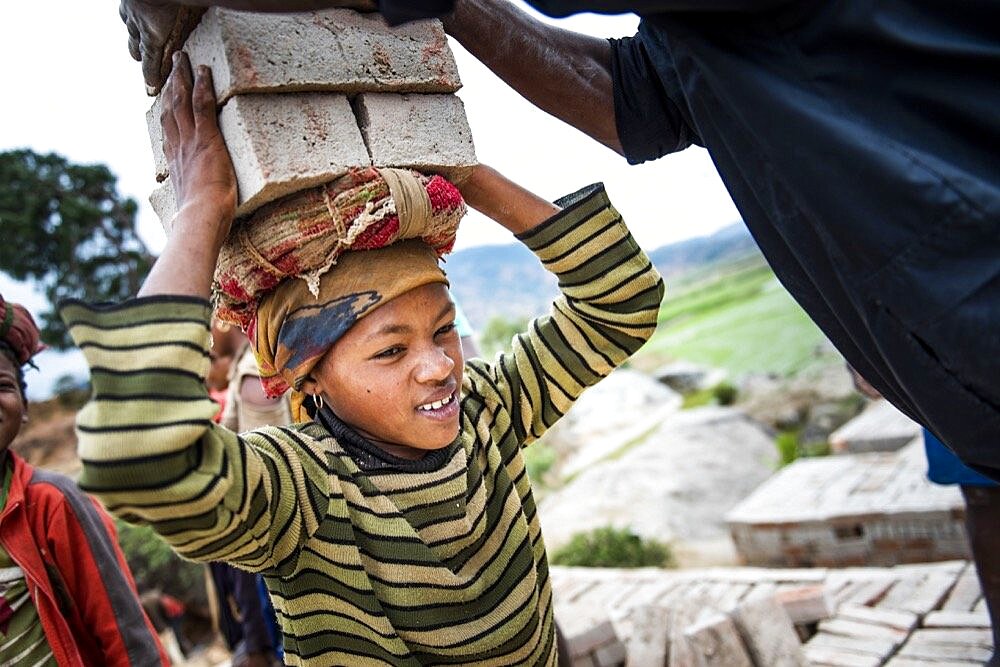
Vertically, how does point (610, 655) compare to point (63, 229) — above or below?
below

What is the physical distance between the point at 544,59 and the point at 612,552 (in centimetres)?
578

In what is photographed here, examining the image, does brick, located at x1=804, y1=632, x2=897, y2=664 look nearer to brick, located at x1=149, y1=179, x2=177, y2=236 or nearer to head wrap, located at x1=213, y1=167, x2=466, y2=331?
head wrap, located at x1=213, y1=167, x2=466, y2=331

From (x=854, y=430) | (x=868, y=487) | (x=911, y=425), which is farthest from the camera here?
(x=854, y=430)

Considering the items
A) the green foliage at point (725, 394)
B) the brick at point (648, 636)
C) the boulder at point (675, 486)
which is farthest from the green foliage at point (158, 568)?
the green foliage at point (725, 394)

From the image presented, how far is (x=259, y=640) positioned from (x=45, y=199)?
6466mm

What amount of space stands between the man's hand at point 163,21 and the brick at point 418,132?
208mm

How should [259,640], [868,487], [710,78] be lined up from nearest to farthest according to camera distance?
[710,78], [259,640], [868,487]

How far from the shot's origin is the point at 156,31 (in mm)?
1513

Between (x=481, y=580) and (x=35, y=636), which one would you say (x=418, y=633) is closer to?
(x=481, y=580)

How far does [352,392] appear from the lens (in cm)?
167

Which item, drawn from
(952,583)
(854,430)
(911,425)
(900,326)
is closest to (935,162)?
(900,326)

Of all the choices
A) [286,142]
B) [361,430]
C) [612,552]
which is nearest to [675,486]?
[612,552]

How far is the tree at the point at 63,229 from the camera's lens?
26.9 feet

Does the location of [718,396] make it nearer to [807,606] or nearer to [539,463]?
[539,463]
